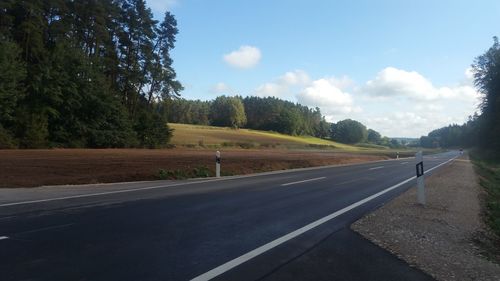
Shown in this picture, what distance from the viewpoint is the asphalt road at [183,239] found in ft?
17.4

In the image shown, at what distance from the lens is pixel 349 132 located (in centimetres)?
17912

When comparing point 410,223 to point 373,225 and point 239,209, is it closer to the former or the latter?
point 373,225

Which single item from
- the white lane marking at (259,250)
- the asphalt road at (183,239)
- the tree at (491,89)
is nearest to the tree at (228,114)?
the tree at (491,89)

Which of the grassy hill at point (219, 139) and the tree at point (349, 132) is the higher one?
the tree at point (349, 132)

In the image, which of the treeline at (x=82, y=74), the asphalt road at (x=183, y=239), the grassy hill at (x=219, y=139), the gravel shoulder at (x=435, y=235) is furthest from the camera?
the grassy hill at (x=219, y=139)

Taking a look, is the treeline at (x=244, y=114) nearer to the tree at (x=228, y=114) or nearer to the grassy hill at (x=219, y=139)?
the tree at (x=228, y=114)

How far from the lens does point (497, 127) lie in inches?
2242

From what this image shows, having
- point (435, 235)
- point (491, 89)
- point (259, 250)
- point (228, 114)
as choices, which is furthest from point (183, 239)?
point (228, 114)

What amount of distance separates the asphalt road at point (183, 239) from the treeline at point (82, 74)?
103ft

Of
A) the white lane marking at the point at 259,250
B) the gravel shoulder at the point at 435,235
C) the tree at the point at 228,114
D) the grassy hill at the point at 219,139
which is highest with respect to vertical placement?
the tree at the point at 228,114

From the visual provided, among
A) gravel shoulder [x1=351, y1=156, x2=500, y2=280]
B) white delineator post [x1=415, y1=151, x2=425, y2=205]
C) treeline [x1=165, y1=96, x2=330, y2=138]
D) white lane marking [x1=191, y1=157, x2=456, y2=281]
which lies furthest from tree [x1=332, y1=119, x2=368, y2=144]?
white lane marking [x1=191, y1=157, x2=456, y2=281]

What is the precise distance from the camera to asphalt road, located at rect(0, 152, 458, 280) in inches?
209

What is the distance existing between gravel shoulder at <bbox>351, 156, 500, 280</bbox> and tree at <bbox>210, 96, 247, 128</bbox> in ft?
441

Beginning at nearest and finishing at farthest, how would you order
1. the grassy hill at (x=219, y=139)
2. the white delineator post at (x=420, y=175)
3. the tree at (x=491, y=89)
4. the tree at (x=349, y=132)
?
the white delineator post at (x=420, y=175), the tree at (x=491, y=89), the grassy hill at (x=219, y=139), the tree at (x=349, y=132)
